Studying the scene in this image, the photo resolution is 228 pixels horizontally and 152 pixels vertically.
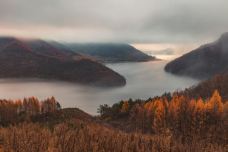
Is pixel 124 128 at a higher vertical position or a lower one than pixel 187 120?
lower

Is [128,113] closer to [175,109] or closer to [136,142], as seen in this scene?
[175,109]

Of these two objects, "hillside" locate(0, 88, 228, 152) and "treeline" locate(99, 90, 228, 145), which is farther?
"treeline" locate(99, 90, 228, 145)

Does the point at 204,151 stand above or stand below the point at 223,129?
above

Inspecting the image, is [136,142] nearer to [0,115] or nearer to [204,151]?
[204,151]

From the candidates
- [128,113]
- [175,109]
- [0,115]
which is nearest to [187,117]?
[175,109]

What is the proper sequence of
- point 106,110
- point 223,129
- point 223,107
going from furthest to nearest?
1. point 106,110
2. point 223,107
3. point 223,129

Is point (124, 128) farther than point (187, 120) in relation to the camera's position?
Yes

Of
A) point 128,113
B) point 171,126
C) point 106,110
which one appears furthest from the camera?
point 106,110

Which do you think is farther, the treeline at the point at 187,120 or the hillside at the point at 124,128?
the treeline at the point at 187,120

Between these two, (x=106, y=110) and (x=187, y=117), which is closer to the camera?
(x=187, y=117)
